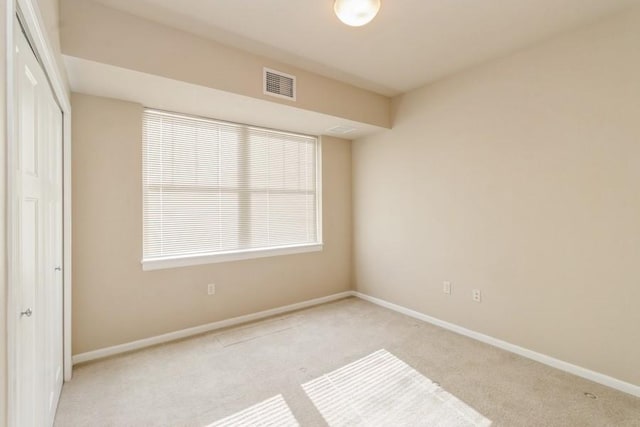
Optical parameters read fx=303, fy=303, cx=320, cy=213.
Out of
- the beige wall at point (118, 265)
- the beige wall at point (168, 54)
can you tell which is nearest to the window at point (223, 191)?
the beige wall at point (118, 265)

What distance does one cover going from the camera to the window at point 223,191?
9.80 ft

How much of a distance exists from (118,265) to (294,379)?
1.85 metres

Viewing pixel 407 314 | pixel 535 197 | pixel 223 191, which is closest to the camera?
pixel 535 197

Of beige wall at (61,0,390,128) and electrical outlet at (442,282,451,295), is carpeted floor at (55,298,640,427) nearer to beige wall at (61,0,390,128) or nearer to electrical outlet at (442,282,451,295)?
electrical outlet at (442,282,451,295)

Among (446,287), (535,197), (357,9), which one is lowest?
(446,287)

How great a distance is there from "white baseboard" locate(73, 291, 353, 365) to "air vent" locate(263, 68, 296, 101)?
2395 millimetres

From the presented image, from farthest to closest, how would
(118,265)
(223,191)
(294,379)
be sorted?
1. (223,191)
2. (118,265)
3. (294,379)

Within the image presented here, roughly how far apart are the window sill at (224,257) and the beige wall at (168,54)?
5.46ft

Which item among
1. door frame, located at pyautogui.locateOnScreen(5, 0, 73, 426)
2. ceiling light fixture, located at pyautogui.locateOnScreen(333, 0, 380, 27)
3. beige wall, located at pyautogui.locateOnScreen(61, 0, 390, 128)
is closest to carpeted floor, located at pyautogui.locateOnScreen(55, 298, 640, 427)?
door frame, located at pyautogui.locateOnScreen(5, 0, 73, 426)

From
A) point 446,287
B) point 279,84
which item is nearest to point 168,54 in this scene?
point 279,84

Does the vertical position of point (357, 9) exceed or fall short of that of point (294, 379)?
it exceeds it

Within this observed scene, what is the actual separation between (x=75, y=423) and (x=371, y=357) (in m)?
2.07

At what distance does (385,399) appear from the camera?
6.71ft

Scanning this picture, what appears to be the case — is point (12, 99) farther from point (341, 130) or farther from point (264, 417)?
point (341, 130)
